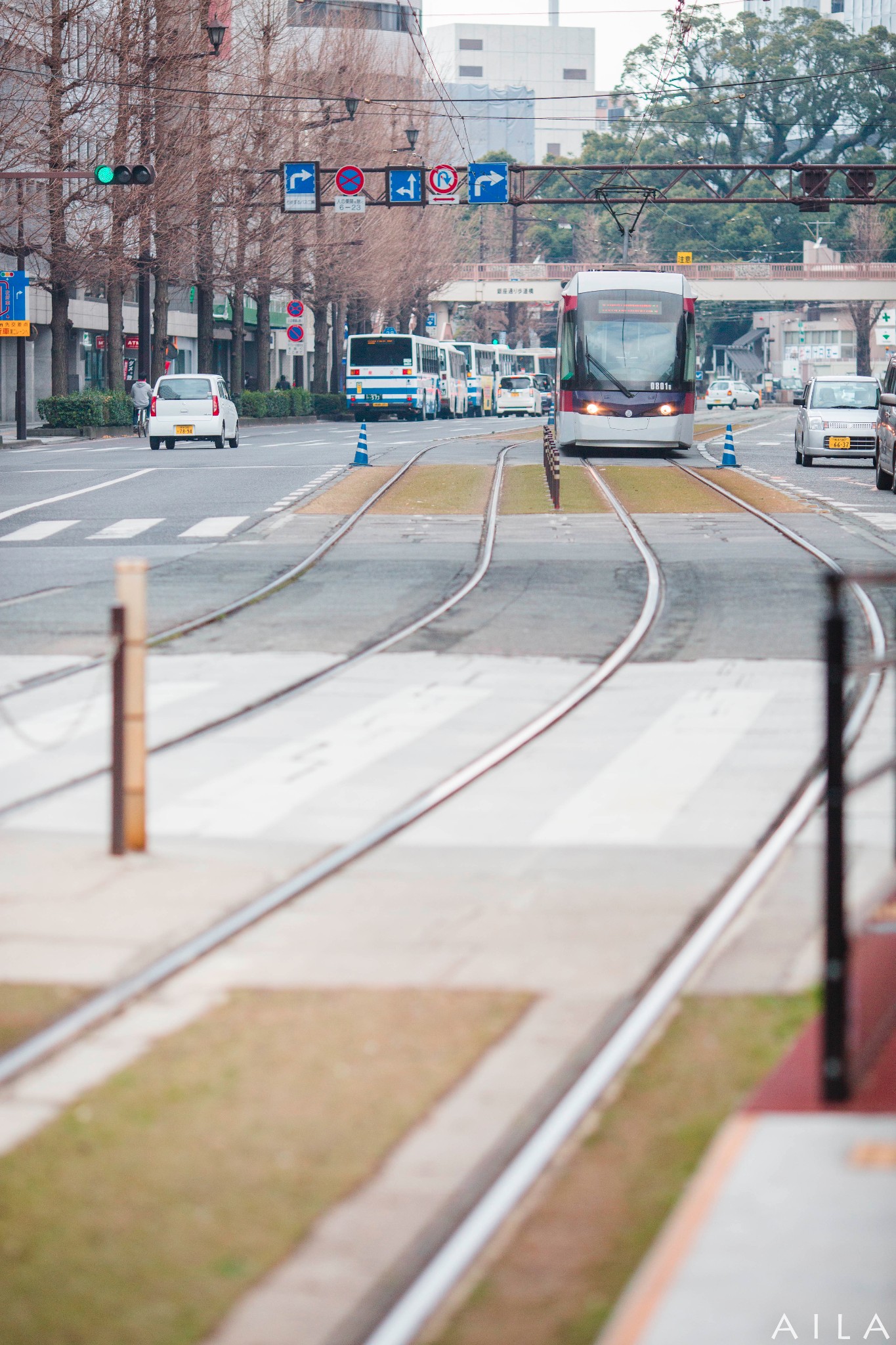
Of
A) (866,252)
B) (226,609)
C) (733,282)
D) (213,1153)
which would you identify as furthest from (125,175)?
(866,252)

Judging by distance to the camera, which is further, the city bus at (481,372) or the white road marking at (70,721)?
the city bus at (481,372)

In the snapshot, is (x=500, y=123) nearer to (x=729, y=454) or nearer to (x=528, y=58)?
(x=528, y=58)

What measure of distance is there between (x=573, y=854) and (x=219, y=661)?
565cm

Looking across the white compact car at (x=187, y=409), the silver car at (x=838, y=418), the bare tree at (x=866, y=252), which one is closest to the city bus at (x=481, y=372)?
the bare tree at (x=866, y=252)

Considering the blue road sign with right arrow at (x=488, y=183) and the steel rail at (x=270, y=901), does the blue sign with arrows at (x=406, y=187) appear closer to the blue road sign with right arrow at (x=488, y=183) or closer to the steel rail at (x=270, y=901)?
the blue road sign with right arrow at (x=488, y=183)

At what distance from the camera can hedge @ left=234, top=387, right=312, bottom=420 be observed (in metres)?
66.6

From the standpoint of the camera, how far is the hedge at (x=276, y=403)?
218 feet

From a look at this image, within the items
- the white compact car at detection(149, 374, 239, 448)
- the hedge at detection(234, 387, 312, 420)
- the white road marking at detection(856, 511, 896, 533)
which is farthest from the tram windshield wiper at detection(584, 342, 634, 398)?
the hedge at detection(234, 387, 312, 420)

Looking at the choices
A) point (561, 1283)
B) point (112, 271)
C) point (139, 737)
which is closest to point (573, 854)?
point (139, 737)

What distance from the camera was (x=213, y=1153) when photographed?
4070 mm

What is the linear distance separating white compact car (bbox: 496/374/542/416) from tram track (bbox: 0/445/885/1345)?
80237mm

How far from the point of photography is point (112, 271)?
49.9 meters

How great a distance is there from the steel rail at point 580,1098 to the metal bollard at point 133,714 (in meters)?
2.10

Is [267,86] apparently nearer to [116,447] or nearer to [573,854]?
[116,447]
